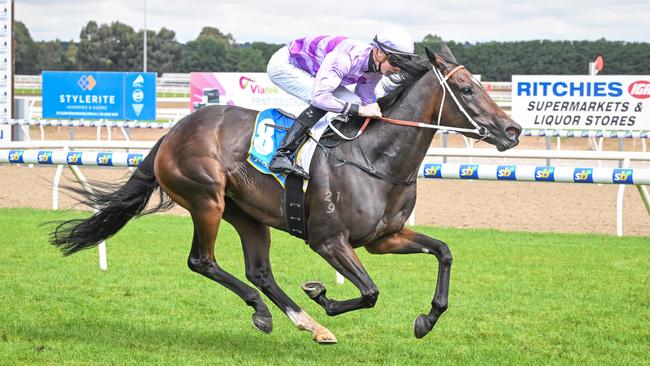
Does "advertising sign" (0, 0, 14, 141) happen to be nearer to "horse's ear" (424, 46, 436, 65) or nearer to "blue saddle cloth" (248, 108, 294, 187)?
"blue saddle cloth" (248, 108, 294, 187)

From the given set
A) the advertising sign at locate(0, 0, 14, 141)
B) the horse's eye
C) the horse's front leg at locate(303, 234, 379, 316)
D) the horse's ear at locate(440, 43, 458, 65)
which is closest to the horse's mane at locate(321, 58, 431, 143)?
the horse's ear at locate(440, 43, 458, 65)

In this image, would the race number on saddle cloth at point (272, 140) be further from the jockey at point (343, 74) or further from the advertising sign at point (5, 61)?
the advertising sign at point (5, 61)

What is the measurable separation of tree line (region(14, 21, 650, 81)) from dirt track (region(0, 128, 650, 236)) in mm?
12731

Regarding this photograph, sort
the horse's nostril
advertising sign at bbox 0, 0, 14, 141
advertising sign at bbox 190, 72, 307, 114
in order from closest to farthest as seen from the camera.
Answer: the horse's nostril → advertising sign at bbox 0, 0, 14, 141 → advertising sign at bbox 190, 72, 307, 114

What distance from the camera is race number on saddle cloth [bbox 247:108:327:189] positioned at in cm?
556

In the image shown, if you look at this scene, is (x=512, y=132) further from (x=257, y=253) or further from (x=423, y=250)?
(x=257, y=253)

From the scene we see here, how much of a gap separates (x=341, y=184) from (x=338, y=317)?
1.37 metres

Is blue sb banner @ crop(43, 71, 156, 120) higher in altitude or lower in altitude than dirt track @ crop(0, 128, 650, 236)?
higher

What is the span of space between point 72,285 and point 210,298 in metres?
1.17

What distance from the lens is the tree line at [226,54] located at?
3862 centimetres

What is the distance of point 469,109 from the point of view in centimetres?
531

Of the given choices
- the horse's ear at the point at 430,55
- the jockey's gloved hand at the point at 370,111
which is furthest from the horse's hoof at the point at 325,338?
the horse's ear at the point at 430,55

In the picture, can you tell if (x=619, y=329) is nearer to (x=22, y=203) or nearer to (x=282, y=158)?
(x=282, y=158)

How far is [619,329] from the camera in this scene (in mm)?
6082
